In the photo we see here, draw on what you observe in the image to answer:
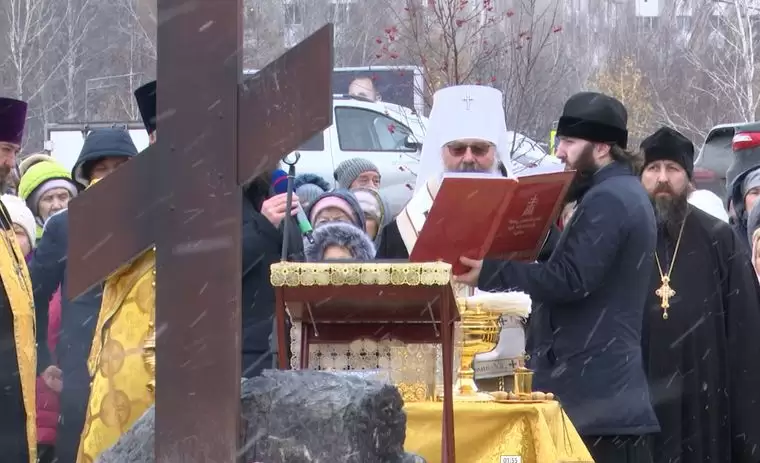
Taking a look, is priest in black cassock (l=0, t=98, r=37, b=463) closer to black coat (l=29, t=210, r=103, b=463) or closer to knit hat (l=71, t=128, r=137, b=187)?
black coat (l=29, t=210, r=103, b=463)

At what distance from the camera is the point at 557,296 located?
5430 millimetres

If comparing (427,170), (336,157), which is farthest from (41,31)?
(427,170)

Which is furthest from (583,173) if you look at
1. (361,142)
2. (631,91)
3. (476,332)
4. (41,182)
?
(631,91)

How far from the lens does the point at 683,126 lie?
39.0 meters

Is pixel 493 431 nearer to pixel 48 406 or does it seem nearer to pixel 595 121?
pixel 595 121

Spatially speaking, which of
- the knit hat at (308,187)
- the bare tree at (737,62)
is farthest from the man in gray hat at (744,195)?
the bare tree at (737,62)

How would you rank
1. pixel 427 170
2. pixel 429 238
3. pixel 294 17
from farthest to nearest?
pixel 294 17 → pixel 427 170 → pixel 429 238

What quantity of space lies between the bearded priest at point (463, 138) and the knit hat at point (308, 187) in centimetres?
251

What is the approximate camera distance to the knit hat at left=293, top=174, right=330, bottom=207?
862cm

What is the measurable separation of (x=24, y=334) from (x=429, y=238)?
4.47ft

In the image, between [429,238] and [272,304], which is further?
[272,304]

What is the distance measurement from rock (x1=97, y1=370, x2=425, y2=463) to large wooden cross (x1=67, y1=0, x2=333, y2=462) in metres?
0.10

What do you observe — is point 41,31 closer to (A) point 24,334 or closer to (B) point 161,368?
(A) point 24,334

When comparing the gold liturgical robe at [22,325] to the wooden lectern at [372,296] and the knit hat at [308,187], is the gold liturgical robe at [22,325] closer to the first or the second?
the wooden lectern at [372,296]
